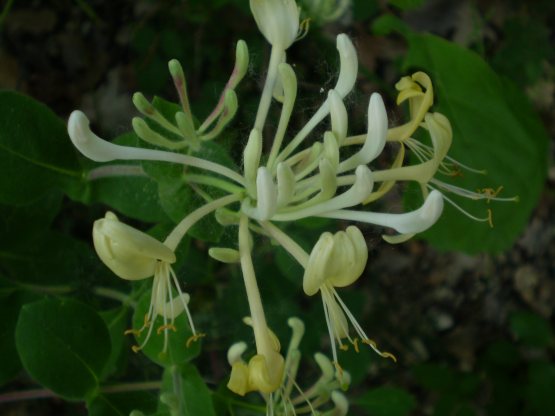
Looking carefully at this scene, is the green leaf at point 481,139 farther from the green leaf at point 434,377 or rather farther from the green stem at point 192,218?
the green stem at point 192,218

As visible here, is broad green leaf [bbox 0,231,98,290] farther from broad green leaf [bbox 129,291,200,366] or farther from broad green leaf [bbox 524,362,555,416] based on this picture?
broad green leaf [bbox 524,362,555,416]

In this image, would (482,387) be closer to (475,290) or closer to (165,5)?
(475,290)

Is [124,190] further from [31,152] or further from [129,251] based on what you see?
[129,251]

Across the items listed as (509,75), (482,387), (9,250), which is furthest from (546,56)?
(9,250)

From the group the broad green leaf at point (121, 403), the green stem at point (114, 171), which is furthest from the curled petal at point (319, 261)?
the broad green leaf at point (121, 403)

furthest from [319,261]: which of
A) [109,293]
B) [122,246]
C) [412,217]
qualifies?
[109,293]

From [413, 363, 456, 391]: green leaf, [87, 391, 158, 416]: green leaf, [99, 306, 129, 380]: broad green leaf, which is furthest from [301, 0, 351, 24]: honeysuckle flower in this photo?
[413, 363, 456, 391]: green leaf
